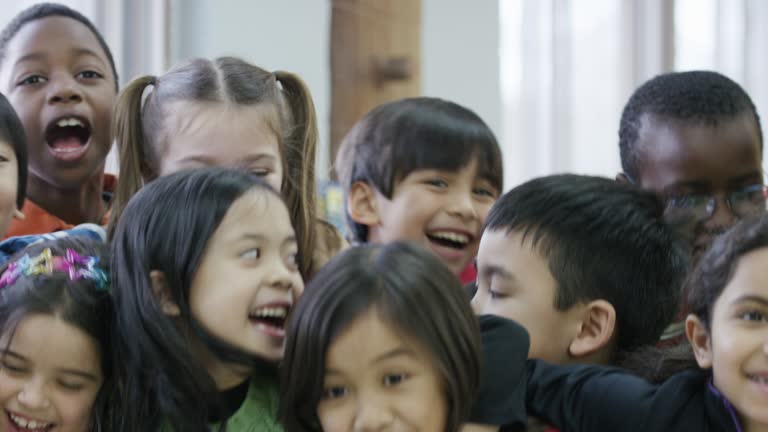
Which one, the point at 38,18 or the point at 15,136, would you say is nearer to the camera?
the point at 15,136

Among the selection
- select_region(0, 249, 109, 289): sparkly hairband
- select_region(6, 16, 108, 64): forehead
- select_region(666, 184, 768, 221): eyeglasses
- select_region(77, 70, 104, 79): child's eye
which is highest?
select_region(6, 16, 108, 64): forehead

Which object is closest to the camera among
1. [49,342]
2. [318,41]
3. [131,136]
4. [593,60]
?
[49,342]

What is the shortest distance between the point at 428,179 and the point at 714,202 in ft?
1.85

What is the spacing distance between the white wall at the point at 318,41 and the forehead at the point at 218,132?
1.34 meters

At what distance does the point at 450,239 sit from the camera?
2342 mm

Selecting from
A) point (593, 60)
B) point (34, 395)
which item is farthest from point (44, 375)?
point (593, 60)

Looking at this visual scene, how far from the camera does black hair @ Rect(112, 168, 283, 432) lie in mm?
1632

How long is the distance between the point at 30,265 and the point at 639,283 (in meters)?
0.94

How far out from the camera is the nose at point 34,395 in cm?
162

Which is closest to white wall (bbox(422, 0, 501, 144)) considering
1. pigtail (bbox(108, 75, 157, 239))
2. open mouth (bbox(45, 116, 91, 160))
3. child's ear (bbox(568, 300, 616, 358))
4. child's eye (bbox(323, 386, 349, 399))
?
open mouth (bbox(45, 116, 91, 160))

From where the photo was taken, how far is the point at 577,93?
14.5 ft

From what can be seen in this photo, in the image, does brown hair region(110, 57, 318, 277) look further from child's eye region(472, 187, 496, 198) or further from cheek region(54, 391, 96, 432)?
cheek region(54, 391, 96, 432)

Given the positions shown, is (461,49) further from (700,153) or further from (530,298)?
(530,298)

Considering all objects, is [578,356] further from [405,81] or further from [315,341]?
[405,81]
